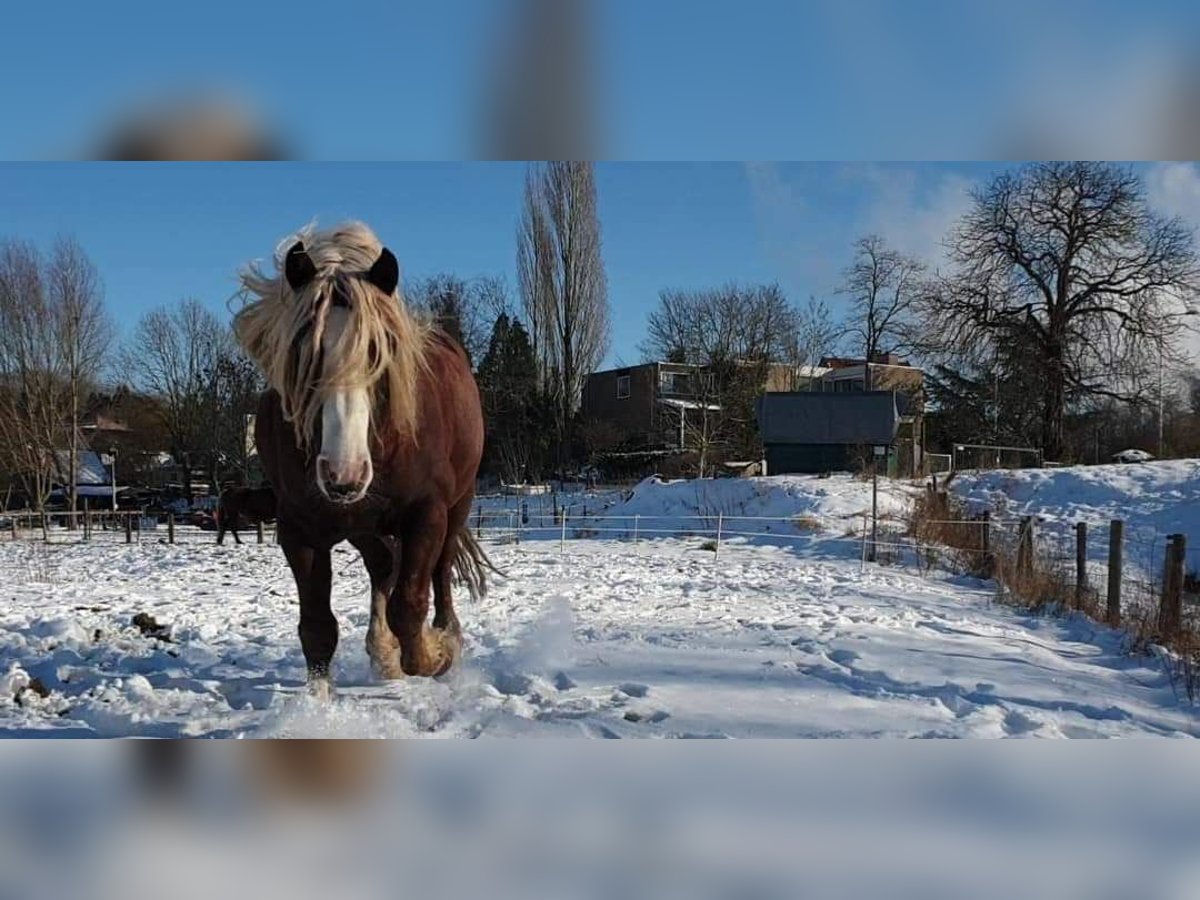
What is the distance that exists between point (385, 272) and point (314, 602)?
1311 millimetres

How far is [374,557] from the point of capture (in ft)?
12.6

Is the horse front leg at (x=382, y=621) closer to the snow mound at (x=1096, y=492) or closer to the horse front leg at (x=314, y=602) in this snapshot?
the horse front leg at (x=314, y=602)

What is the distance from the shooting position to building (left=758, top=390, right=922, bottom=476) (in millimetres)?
18609

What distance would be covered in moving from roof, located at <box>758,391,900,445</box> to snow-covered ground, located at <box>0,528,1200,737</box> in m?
11.1

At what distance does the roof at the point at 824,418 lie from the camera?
18.9 meters

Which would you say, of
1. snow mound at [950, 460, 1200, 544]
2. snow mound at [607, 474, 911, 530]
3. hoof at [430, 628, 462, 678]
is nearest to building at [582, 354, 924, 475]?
Result: snow mound at [607, 474, 911, 530]

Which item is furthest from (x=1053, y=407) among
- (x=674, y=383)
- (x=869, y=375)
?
(x=674, y=383)

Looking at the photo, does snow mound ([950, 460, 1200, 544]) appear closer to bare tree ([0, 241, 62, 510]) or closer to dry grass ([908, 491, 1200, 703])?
dry grass ([908, 491, 1200, 703])

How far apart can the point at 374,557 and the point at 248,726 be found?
870 millimetres

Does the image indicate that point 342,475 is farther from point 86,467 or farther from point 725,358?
point 725,358

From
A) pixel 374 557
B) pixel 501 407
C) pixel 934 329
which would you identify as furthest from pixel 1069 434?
pixel 374 557

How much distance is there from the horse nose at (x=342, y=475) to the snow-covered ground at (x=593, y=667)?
1.08 metres

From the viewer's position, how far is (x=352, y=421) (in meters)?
2.48

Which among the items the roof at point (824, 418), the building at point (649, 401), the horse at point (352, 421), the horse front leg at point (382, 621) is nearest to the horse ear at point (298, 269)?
the horse at point (352, 421)
